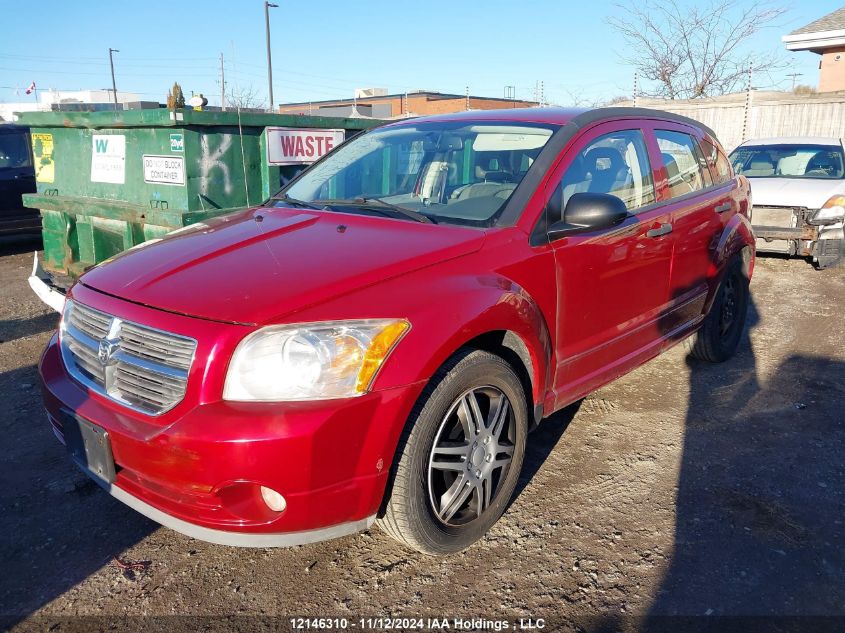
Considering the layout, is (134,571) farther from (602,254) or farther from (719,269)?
(719,269)

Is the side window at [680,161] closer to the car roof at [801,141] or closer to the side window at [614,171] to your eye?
the side window at [614,171]

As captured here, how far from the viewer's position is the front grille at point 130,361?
Result: 226 cm

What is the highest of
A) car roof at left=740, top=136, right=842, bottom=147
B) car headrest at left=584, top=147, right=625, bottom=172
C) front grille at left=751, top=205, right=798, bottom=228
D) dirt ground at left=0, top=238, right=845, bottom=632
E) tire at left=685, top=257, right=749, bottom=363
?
car roof at left=740, top=136, right=842, bottom=147

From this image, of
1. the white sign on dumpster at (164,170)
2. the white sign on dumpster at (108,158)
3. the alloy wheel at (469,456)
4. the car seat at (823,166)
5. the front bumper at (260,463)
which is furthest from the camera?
the car seat at (823,166)

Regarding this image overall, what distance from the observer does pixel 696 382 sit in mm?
4719

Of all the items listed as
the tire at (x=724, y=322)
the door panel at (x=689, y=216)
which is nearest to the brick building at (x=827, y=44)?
the tire at (x=724, y=322)

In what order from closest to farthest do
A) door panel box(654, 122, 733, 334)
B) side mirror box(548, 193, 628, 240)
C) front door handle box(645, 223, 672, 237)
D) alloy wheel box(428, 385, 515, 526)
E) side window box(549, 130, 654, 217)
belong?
alloy wheel box(428, 385, 515, 526) → side mirror box(548, 193, 628, 240) → side window box(549, 130, 654, 217) → front door handle box(645, 223, 672, 237) → door panel box(654, 122, 733, 334)

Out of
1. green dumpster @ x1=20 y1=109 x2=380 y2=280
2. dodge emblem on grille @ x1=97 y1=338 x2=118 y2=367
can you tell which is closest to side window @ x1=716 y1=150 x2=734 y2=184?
green dumpster @ x1=20 y1=109 x2=380 y2=280

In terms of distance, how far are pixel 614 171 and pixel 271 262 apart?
199 cm

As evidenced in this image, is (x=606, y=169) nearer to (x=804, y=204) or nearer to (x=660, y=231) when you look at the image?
(x=660, y=231)

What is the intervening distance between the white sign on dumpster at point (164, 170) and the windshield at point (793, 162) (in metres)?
7.36

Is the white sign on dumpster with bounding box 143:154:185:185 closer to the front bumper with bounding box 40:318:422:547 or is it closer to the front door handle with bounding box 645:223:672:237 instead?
the front bumper with bounding box 40:318:422:547

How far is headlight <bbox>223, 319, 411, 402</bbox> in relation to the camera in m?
2.19

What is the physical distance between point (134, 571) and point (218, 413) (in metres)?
1.00
